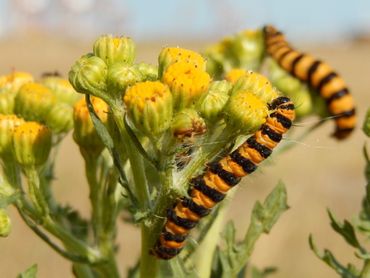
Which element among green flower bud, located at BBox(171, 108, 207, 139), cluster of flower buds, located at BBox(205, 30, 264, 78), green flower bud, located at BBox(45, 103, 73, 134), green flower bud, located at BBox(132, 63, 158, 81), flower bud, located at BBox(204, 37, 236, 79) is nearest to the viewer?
green flower bud, located at BBox(171, 108, 207, 139)

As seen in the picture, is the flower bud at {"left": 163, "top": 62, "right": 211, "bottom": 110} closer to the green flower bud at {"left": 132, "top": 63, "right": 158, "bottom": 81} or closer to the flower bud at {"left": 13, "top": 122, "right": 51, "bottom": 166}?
the green flower bud at {"left": 132, "top": 63, "right": 158, "bottom": 81}

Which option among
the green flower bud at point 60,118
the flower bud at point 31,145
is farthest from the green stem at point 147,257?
the green flower bud at point 60,118

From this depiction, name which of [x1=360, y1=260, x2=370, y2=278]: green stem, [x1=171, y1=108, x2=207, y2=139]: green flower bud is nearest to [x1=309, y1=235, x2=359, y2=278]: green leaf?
[x1=360, y1=260, x2=370, y2=278]: green stem

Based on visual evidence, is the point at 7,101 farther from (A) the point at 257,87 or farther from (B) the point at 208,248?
(A) the point at 257,87

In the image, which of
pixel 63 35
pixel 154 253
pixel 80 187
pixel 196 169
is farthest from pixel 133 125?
pixel 63 35

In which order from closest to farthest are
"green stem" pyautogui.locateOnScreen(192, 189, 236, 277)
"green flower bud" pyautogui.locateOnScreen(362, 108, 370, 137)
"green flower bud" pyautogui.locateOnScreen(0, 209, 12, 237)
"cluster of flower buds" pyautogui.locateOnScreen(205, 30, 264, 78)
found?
"green flower bud" pyautogui.locateOnScreen(0, 209, 12, 237) < "green flower bud" pyautogui.locateOnScreen(362, 108, 370, 137) < "green stem" pyautogui.locateOnScreen(192, 189, 236, 277) < "cluster of flower buds" pyautogui.locateOnScreen(205, 30, 264, 78)

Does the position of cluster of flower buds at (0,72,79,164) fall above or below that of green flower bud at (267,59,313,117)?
above

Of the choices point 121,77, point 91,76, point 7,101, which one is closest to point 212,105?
point 121,77

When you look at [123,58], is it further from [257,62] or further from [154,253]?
[257,62]
